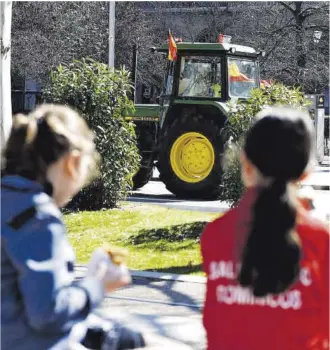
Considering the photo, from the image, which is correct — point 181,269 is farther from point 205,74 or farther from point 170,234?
point 205,74

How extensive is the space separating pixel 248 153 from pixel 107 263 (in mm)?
492

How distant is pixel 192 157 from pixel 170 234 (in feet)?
18.8

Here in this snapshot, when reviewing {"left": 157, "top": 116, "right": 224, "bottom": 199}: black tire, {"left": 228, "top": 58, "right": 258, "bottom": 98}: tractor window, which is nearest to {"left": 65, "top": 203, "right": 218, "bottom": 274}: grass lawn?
{"left": 157, "top": 116, "right": 224, "bottom": 199}: black tire

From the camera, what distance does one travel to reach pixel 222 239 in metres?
2.18

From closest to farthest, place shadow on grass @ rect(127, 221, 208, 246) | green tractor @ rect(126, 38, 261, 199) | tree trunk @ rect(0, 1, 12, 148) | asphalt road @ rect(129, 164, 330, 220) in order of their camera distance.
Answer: shadow on grass @ rect(127, 221, 208, 246)
tree trunk @ rect(0, 1, 12, 148)
asphalt road @ rect(129, 164, 330, 220)
green tractor @ rect(126, 38, 261, 199)

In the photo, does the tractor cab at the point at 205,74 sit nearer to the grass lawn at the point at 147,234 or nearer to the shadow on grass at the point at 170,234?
the grass lawn at the point at 147,234

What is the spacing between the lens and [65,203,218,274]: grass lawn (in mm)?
8047

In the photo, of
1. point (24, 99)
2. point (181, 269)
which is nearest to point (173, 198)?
point (181, 269)

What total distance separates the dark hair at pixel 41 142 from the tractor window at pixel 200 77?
12888mm

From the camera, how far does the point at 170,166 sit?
591 inches

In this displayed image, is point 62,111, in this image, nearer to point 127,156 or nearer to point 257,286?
point 257,286

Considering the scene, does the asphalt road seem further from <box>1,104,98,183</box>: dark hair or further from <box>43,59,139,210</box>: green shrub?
<box>1,104,98,183</box>: dark hair

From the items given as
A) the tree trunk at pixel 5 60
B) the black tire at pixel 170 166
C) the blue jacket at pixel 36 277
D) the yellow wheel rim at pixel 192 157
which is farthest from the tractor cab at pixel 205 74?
the blue jacket at pixel 36 277

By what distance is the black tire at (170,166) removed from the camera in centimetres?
1463
